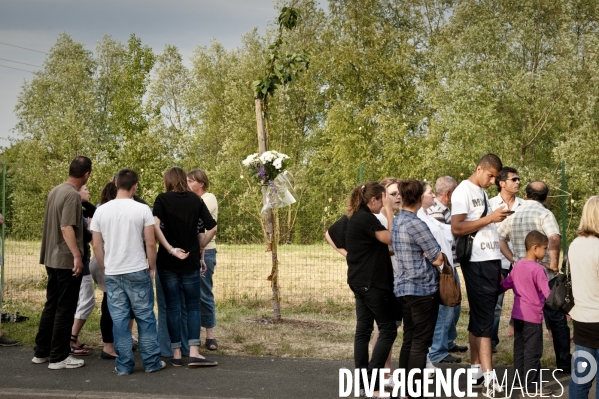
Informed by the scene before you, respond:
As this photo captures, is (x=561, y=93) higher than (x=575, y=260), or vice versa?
(x=561, y=93)

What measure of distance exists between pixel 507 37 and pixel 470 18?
2746mm

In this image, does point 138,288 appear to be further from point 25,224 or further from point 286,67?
point 25,224

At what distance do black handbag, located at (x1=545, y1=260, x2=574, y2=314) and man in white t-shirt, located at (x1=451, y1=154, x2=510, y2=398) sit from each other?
762 mm

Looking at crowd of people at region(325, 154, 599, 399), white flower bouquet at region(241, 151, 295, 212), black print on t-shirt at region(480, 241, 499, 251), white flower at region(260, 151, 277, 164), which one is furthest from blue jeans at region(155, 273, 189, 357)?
black print on t-shirt at region(480, 241, 499, 251)

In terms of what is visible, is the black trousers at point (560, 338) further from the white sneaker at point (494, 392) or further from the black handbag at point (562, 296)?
the black handbag at point (562, 296)

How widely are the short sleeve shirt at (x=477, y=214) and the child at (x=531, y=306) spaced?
35 centimetres

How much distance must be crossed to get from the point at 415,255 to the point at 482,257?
81 centimetres

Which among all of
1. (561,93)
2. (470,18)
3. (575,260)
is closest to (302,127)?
(470,18)

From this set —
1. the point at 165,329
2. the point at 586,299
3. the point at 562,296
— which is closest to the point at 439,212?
the point at 562,296

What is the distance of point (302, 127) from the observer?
3862cm

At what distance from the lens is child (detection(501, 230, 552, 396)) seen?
6504mm

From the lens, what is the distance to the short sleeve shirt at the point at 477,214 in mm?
6441

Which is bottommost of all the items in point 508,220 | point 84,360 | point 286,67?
point 84,360

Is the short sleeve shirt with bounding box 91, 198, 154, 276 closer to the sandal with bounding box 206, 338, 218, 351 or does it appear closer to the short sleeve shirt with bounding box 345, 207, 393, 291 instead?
the sandal with bounding box 206, 338, 218, 351
